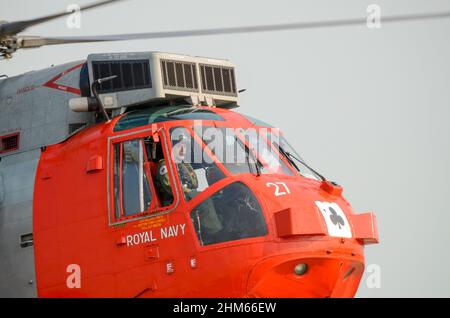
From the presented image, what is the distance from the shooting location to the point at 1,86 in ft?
60.2

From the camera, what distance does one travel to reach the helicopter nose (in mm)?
14609

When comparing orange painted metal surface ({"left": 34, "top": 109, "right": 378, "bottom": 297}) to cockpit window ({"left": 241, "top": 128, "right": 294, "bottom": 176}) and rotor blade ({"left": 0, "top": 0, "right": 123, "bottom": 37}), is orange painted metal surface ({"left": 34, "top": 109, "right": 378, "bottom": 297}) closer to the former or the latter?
cockpit window ({"left": 241, "top": 128, "right": 294, "bottom": 176})

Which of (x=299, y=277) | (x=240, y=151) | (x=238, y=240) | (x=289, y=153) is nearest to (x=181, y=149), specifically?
(x=240, y=151)

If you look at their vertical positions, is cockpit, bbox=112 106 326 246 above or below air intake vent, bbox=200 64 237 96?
below

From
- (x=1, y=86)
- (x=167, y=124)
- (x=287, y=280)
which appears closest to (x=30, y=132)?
(x=1, y=86)

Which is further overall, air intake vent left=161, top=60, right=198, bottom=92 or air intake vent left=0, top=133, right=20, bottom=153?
air intake vent left=0, top=133, right=20, bottom=153

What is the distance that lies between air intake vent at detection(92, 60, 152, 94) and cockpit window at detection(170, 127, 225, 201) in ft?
4.31

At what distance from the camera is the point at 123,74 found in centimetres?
1702

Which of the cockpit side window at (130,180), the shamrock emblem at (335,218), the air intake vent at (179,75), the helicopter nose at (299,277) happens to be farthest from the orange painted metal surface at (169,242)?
the air intake vent at (179,75)

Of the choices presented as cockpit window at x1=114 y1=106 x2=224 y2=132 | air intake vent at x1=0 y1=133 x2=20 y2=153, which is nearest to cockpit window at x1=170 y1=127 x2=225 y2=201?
cockpit window at x1=114 y1=106 x2=224 y2=132

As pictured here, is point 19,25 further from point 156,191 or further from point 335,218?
point 335,218

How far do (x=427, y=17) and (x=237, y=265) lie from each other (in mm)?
4250

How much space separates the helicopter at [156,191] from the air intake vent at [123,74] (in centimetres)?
2
